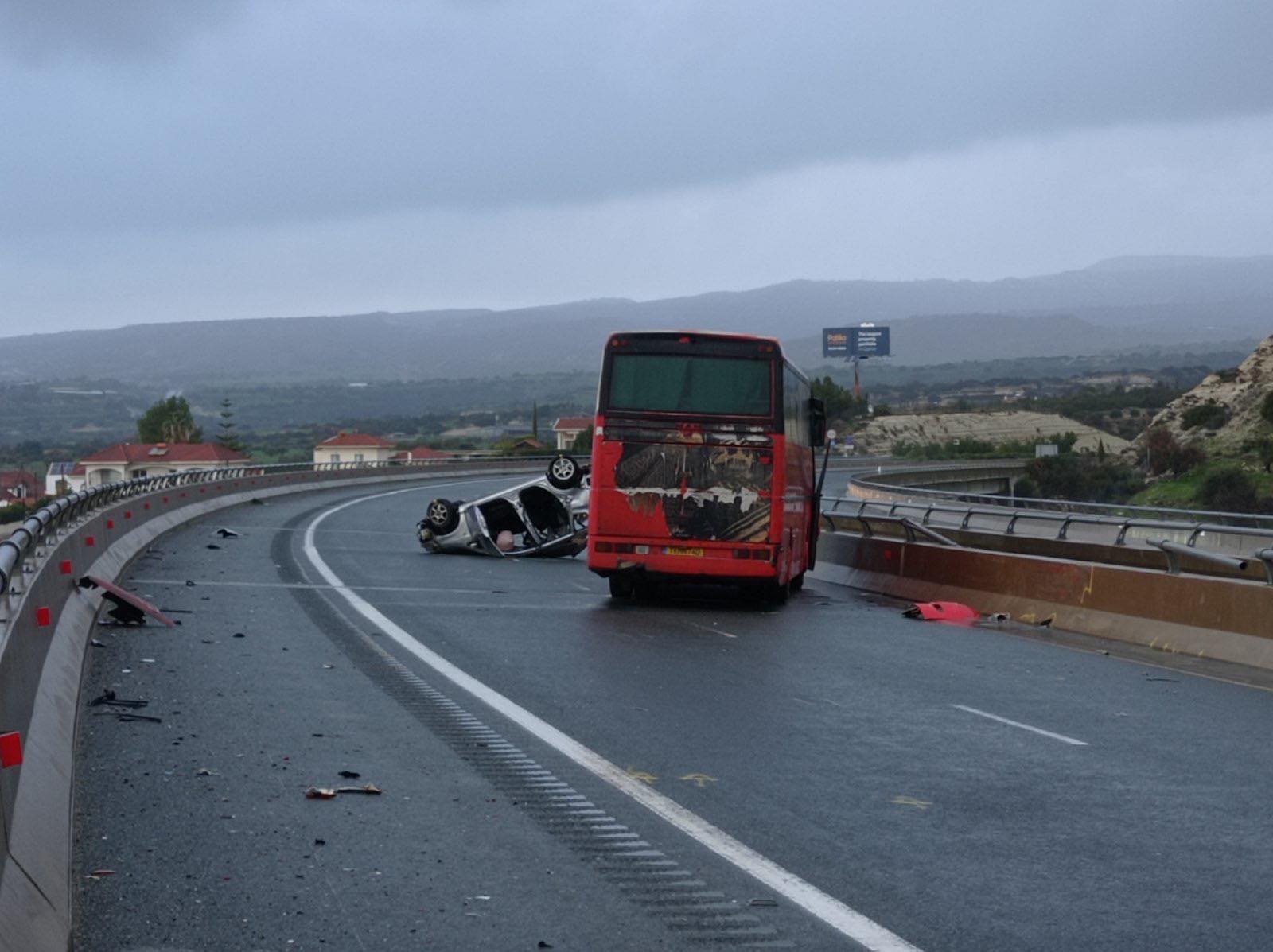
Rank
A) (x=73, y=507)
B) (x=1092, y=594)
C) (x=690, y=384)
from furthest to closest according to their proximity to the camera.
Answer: (x=690, y=384)
(x=1092, y=594)
(x=73, y=507)

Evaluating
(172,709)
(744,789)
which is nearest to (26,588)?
(172,709)

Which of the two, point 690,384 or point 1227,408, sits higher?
point 690,384

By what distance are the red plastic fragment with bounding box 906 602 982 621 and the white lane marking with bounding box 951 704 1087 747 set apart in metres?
8.50

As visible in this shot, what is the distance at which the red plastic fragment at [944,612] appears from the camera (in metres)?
21.7

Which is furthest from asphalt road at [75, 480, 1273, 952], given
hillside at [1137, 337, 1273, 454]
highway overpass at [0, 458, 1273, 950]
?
hillside at [1137, 337, 1273, 454]

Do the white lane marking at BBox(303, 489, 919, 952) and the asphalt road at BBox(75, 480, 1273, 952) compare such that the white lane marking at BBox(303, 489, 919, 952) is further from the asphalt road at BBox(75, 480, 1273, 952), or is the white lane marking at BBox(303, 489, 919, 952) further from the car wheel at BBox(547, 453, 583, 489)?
the car wheel at BBox(547, 453, 583, 489)

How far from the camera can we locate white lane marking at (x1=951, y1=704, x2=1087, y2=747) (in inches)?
455

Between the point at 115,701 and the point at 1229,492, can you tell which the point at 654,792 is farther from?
the point at 1229,492

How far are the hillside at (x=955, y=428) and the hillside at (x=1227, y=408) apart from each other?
42.4 metres

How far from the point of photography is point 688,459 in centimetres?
2119

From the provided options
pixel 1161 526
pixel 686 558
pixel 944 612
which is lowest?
pixel 944 612

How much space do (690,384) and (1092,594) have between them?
217 inches

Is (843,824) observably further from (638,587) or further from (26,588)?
(638,587)

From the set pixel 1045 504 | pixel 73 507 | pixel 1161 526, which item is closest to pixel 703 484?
pixel 1161 526
